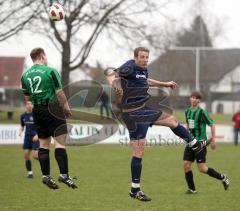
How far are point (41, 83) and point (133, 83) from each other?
1581 mm

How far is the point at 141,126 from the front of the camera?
9984mm

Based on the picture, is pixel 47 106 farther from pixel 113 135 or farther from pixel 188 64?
pixel 188 64

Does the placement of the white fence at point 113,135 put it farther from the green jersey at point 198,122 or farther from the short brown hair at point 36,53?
the short brown hair at point 36,53

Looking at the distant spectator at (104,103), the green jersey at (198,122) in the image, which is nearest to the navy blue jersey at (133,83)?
the green jersey at (198,122)

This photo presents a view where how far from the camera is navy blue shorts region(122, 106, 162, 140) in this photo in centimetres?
998

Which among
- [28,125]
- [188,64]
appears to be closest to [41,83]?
[28,125]

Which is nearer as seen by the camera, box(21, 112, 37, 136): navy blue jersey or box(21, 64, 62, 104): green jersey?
box(21, 64, 62, 104): green jersey

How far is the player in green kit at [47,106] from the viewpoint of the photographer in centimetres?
976

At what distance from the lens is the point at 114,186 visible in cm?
1480

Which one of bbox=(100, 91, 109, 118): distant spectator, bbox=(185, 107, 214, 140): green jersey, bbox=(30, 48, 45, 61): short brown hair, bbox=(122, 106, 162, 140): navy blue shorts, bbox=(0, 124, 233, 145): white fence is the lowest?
bbox=(0, 124, 233, 145): white fence

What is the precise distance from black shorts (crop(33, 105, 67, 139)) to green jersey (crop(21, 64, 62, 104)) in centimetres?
17

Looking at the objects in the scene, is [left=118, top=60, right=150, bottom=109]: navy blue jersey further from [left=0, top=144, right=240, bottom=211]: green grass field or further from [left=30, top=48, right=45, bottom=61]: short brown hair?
[left=0, top=144, right=240, bottom=211]: green grass field

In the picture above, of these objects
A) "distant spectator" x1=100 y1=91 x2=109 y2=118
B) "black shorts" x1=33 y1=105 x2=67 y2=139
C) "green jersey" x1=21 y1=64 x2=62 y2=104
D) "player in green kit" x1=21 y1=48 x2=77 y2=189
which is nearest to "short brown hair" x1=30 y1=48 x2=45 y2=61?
"player in green kit" x1=21 y1=48 x2=77 y2=189

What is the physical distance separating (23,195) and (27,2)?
23175 mm
